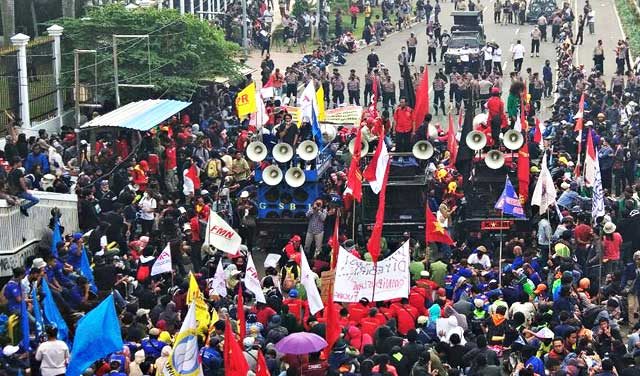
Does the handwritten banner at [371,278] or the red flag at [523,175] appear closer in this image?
the handwritten banner at [371,278]

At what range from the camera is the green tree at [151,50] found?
39781 mm

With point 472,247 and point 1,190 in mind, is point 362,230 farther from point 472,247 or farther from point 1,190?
point 1,190

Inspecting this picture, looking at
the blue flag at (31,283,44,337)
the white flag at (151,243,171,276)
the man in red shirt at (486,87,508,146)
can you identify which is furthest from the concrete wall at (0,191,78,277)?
the man in red shirt at (486,87,508,146)

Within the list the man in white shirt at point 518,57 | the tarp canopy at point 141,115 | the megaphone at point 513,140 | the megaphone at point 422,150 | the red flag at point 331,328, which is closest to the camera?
the red flag at point 331,328

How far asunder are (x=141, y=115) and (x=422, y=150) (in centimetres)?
649

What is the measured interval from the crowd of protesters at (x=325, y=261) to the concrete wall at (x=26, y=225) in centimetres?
17

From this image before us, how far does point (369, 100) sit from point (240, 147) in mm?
12163

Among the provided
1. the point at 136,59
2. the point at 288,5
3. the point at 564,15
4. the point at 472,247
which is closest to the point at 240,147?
the point at 136,59

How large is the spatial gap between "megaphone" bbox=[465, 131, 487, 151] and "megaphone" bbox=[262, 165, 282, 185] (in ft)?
12.8

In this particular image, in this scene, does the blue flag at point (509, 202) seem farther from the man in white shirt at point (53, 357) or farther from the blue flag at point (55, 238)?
the man in white shirt at point (53, 357)

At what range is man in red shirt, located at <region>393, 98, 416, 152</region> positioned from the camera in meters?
32.6

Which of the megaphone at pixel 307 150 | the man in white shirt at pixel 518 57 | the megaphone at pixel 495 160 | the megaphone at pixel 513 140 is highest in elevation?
the megaphone at pixel 513 140

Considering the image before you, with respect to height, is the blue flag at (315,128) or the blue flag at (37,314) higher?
the blue flag at (315,128)

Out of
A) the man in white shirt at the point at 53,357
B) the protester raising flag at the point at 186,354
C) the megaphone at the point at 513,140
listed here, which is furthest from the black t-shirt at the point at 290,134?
the protester raising flag at the point at 186,354
